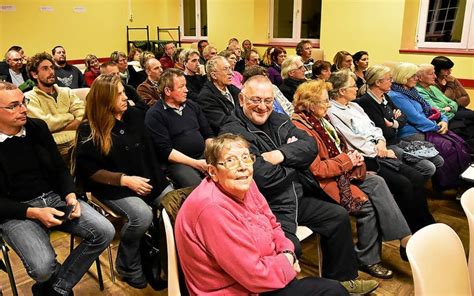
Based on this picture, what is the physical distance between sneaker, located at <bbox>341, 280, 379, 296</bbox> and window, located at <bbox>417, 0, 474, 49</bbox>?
4155 mm

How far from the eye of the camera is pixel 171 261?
4.84 feet

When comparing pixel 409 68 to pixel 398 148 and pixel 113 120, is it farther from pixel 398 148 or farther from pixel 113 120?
pixel 113 120

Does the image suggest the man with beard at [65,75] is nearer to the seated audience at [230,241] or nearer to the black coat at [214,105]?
the black coat at [214,105]

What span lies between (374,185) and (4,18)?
264 inches

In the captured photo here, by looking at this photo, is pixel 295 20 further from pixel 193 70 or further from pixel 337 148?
pixel 337 148

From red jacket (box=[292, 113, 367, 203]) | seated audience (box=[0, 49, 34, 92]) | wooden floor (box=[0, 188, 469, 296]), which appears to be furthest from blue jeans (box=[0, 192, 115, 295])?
seated audience (box=[0, 49, 34, 92])

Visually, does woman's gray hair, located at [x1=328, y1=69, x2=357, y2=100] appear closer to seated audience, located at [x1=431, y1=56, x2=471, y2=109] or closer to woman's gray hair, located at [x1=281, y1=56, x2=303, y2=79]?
woman's gray hair, located at [x1=281, y1=56, x2=303, y2=79]

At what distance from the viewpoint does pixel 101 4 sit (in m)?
7.95

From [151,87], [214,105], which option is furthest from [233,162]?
[151,87]

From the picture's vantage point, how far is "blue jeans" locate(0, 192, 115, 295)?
1791 mm

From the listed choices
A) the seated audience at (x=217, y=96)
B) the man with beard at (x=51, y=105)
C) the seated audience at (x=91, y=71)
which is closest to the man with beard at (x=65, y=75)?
the seated audience at (x=91, y=71)

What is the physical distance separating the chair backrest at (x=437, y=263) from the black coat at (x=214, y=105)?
1.93 m

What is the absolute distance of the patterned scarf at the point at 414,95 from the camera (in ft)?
11.6

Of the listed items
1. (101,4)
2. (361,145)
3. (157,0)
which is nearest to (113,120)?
(361,145)
